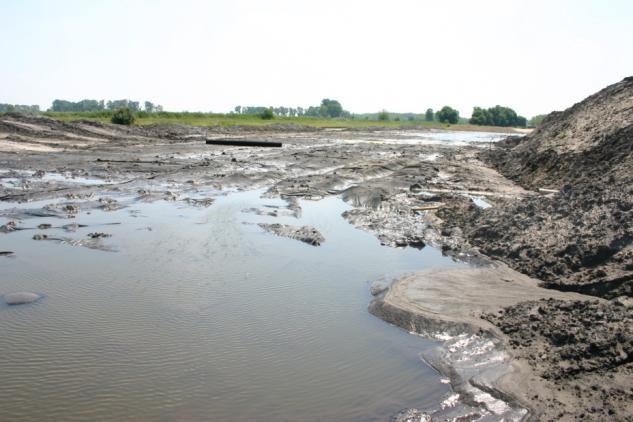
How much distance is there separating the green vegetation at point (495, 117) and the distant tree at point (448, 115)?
808 centimetres

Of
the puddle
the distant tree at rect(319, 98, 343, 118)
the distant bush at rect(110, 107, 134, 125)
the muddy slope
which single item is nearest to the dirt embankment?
the muddy slope

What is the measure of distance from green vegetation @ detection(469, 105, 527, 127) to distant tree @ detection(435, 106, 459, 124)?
8.08 m

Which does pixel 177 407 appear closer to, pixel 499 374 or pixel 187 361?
pixel 187 361

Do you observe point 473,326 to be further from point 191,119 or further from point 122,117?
point 191,119

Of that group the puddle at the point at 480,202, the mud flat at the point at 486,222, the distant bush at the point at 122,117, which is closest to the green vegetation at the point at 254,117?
the distant bush at the point at 122,117

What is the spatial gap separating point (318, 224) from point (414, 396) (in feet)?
27.0

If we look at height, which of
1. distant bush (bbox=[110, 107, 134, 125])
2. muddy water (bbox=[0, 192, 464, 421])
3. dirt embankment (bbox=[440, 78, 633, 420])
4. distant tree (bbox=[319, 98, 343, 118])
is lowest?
muddy water (bbox=[0, 192, 464, 421])

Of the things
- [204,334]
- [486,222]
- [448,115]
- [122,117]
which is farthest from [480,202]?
[448,115]

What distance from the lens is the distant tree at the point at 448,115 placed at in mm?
111188

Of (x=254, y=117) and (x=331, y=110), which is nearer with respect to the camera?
(x=254, y=117)

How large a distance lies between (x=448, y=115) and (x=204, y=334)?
111m

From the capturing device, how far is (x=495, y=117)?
102 meters

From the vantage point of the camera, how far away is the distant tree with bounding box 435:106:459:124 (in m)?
111

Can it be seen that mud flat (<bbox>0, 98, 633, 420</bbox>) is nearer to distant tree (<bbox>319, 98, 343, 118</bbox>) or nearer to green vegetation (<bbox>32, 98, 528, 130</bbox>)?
green vegetation (<bbox>32, 98, 528, 130</bbox>)
